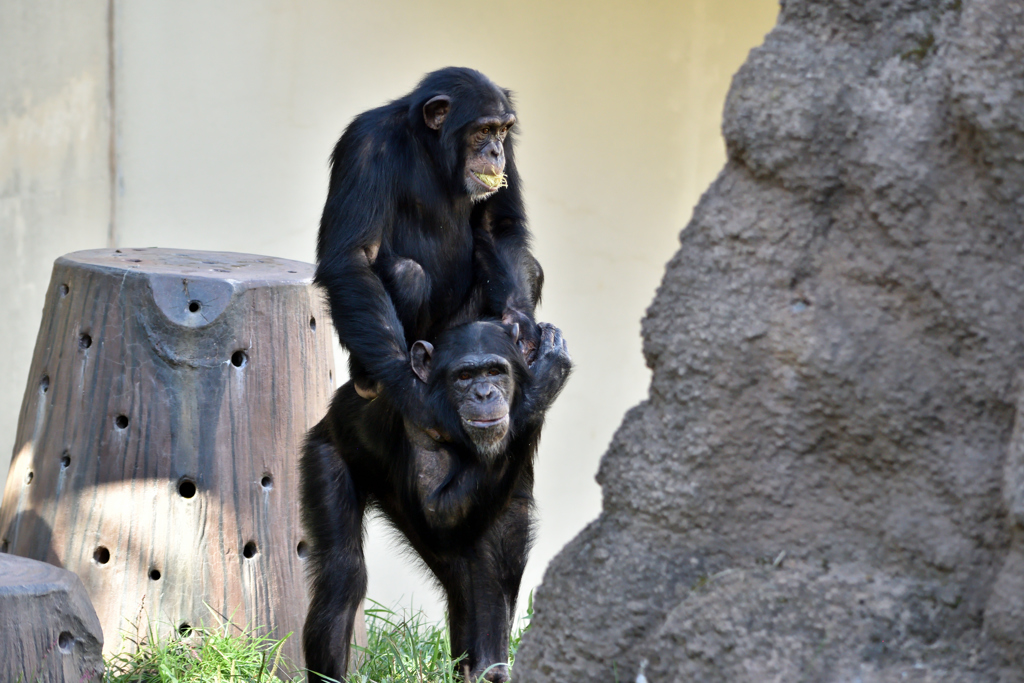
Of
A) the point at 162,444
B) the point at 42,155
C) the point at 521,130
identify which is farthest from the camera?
the point at 521,130

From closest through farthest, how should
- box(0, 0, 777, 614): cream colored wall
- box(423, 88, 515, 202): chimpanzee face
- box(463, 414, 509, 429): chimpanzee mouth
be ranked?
box(463, 414, 509, 429): chimpanzee mouth < box(423, 88, 515, 202): chimpanzee face < box(0, 0, 777, 614): cream colored wall

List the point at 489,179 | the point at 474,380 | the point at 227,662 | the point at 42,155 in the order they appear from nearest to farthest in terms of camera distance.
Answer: the point at 474,380 < the point at 489,179 < the point at 227,662 < the point at 42,155

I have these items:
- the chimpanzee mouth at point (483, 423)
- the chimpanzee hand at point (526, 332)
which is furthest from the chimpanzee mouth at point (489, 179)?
the chimpanzee mouth at point (483, 423)

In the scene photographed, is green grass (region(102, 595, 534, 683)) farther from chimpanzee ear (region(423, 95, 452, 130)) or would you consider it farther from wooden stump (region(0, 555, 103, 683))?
chimpanzee ear (region(423, 95, 452, 130))

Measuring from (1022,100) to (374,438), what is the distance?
6.63 feet

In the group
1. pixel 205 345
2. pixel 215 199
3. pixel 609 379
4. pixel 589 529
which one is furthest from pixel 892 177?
pixel 609 379

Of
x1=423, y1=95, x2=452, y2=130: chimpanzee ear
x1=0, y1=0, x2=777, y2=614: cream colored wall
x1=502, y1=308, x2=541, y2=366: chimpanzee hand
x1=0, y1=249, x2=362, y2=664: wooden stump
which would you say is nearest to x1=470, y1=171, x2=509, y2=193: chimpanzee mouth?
x1=423, y1=95, x2=452, y2=130: chimpanzee ear

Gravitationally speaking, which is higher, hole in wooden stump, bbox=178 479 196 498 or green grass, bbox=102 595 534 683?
hole in wooden stump, bbox=178 479 196 498

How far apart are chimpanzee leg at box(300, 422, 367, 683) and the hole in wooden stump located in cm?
48

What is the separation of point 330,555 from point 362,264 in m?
0.82

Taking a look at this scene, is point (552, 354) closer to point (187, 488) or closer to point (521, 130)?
point (187, 488)

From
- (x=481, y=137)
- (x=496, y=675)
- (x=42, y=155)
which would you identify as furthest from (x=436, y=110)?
(x=42, y=155)

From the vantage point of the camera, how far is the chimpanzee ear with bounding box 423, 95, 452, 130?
309 centimetres

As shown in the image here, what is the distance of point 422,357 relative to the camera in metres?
2.99
